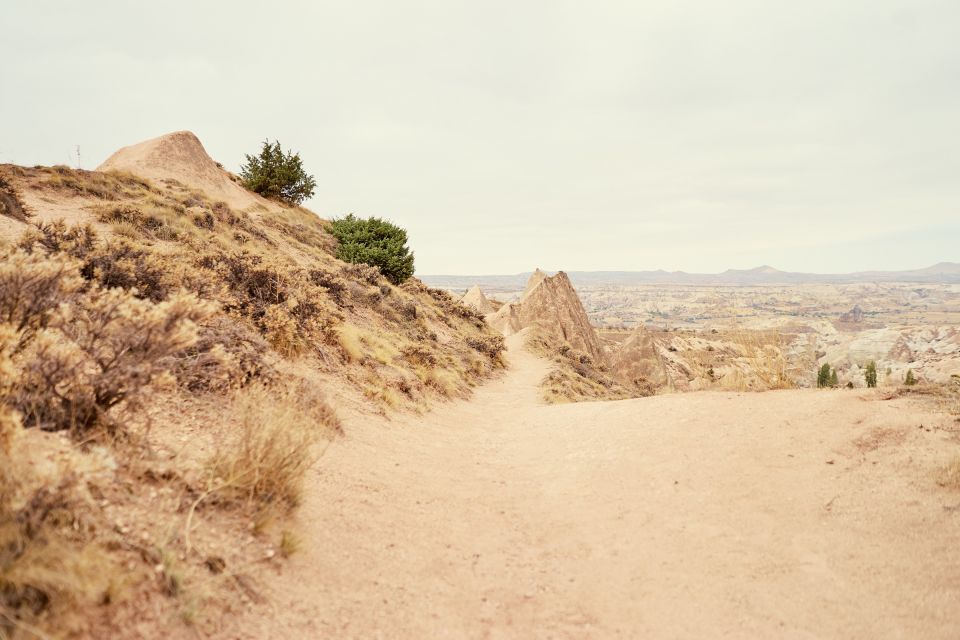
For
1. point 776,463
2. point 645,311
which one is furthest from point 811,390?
point 645,311

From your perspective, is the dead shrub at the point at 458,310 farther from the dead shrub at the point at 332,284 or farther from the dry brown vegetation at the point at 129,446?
the dry brown vegetation at the point at 129,446

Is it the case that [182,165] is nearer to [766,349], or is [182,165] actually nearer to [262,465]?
[262,465]

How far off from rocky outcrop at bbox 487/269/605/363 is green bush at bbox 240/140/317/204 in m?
17.3

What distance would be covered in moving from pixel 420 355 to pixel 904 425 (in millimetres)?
10106

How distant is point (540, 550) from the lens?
14.8ft

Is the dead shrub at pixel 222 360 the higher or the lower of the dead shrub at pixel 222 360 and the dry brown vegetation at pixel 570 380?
the higher

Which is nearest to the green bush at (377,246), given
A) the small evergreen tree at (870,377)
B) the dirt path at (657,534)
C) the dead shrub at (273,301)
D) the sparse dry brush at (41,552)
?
the dead shrub at (273,301)

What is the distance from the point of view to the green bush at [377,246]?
2447 cm

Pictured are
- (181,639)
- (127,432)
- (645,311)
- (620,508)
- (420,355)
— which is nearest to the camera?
(181,639)

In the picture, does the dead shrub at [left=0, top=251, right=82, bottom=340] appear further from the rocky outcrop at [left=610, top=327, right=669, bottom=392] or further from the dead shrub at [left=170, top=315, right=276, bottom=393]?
the rocky outcrop at [left=610, top=327, right=669, bottom=392]

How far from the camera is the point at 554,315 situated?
3381cm

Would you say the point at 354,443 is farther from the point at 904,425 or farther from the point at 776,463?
the point at 904,425

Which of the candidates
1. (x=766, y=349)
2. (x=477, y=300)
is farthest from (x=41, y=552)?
(x=477, y=300)

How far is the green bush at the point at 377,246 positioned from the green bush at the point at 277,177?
7302 millimetres
